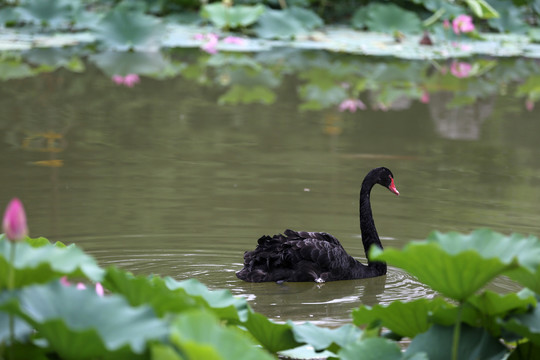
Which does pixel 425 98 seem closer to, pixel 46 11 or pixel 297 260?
pixel 297 260

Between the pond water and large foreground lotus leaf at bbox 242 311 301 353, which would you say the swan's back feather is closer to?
the pond water

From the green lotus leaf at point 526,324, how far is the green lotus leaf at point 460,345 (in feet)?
0.24

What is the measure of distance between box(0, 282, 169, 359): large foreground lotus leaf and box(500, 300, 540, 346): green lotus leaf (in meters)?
0.94

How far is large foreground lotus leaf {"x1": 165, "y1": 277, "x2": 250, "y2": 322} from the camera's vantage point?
98.5 inches

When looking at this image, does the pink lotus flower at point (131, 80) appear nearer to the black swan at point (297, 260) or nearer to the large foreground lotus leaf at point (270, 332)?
the black swan at point (297, 260)

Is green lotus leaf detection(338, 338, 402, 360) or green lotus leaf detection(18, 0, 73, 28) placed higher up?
green lotus leaf detection(18, 0, 73, 28)

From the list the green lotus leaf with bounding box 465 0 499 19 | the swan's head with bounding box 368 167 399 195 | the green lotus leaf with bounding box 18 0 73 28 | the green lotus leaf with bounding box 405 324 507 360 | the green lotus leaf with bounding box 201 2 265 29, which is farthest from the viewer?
the green lotus leaf with bounding box 201 2 265 29

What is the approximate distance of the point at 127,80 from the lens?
33.6ft

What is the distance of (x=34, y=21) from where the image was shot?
1351 cm

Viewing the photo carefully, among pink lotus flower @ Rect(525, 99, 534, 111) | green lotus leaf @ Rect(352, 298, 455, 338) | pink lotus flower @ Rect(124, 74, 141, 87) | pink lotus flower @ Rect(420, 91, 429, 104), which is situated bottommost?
green lotus leaf @ Rect(352, 298, 455, 338)

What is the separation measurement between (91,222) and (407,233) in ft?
6.03

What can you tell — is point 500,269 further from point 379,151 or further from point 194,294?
point 379,151

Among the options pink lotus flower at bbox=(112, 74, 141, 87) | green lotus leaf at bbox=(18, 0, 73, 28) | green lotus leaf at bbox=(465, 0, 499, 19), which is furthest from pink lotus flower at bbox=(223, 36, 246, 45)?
green lotus leaf at bbox=(465, 0, 499, 19)

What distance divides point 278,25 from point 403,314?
38.2 ft
